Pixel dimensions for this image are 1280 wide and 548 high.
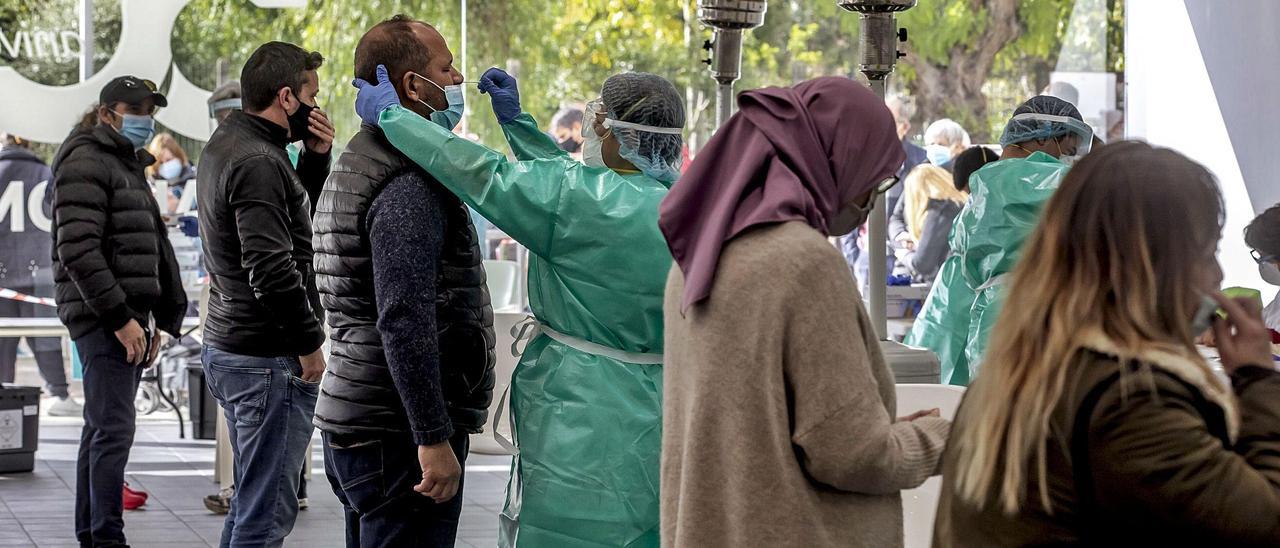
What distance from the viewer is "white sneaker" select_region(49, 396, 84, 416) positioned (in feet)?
33.7

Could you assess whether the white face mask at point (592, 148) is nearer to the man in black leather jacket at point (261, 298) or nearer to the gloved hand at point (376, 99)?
the gloved hand at point (376, 99)

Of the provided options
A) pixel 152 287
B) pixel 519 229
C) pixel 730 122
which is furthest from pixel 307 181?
pixel 730 122

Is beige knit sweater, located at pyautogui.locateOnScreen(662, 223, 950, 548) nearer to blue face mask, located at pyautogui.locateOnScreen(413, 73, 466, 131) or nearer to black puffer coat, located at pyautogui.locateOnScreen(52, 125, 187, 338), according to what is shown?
blue face mask, located at pyautogui.locateOnScreen(413, 73, 466, 131)

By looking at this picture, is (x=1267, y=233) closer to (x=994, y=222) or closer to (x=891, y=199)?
(x=994, y=222)

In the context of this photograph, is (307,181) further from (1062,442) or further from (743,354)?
(1062,442)

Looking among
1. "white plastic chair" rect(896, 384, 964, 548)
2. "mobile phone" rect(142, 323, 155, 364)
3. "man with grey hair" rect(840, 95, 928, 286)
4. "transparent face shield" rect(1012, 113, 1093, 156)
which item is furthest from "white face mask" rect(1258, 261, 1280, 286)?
"man with grey hair" rect(840, 95, 928, 286)

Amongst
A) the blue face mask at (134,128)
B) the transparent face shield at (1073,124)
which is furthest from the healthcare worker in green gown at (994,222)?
the blue face mask at (134,128)

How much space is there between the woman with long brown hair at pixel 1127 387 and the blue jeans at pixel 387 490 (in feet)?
5.99

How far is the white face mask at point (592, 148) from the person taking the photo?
3.88 metres

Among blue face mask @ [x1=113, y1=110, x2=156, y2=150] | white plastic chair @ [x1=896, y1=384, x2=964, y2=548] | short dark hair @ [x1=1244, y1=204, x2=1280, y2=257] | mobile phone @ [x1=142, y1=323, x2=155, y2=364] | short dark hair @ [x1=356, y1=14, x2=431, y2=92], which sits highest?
short dark hair @ [x1=356, y1=14, x2=431, y2=92]

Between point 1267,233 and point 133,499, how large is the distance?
199 inches

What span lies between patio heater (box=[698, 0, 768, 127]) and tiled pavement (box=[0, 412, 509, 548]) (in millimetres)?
2416

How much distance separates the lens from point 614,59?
1659 centimetres

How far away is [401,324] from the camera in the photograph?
10.6 ft
